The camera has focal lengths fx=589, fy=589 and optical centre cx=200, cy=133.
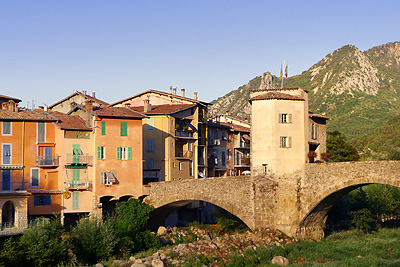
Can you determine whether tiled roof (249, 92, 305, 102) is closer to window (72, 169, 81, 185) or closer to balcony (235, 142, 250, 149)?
window (72, 169, 81, 185)

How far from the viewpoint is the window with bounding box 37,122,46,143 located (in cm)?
4459

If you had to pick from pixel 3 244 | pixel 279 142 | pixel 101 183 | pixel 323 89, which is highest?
pixel 323 89

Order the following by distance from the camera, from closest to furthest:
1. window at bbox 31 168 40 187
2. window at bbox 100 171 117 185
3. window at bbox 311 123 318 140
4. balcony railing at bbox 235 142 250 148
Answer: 1. window at bbox 31 168 40 187
2. window at bbox 100 171 117 185
3. window at bbox 311 123 318 140
4. balcony railing at bbox 235 142 250 148

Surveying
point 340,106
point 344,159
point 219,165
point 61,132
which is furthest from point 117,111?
point 340,106

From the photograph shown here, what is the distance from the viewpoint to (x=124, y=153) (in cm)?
4634

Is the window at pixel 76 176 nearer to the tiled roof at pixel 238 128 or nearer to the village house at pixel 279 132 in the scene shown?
the village house at pixel 279 132

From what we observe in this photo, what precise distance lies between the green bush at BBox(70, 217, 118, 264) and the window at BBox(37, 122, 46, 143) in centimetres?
876

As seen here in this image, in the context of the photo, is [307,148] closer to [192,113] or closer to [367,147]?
[192,113]

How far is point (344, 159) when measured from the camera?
213 ft

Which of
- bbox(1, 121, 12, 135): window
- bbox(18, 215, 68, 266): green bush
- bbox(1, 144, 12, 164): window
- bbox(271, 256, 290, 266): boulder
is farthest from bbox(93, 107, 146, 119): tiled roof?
bbox(271, 256, 290, 266): boulder

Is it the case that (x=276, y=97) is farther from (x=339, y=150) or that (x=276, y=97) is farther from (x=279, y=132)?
(x=339, y=150)

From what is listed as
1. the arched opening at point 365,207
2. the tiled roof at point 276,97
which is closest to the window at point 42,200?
the tiled roof at point 276,97

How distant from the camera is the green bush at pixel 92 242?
37.8 m

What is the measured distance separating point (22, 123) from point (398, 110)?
9392cm
